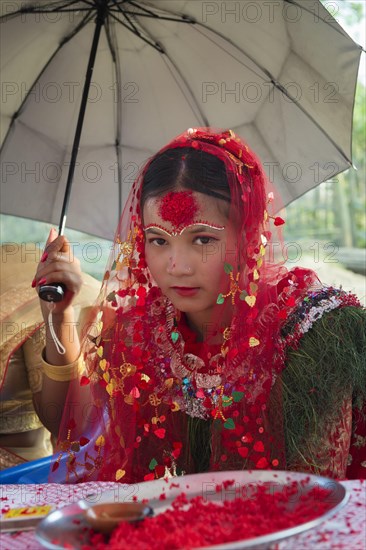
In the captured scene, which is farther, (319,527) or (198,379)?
(198,379)

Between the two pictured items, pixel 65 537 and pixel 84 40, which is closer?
pixel 65 537

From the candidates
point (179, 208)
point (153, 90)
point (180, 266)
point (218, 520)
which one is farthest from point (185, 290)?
point (153, 90)

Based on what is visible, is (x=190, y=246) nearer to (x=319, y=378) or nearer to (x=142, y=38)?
Answer: (x=319, y=378)

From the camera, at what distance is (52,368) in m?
2.35

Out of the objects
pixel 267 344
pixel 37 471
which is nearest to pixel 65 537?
pixel 267 344

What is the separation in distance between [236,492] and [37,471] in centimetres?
114

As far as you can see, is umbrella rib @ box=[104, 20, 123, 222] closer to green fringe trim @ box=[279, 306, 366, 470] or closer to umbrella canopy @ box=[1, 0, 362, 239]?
umbrella canopy @ box=[1, 0, 362, 239]

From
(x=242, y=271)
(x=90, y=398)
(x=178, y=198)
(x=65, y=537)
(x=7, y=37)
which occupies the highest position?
(x=7, y=37)

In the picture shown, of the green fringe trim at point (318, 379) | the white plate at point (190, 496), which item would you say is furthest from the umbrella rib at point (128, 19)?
the white plate at point (190, 496)

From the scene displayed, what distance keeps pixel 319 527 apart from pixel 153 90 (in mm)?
2067

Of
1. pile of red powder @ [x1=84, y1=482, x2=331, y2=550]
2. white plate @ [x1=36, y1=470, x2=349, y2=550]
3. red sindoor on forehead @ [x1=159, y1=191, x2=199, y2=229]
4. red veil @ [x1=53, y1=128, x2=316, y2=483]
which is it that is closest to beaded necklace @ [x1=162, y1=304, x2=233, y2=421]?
red veil @ [x1=53, y1=128, x2=316, y2=483]

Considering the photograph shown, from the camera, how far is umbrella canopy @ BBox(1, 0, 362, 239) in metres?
2.56

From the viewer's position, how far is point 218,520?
1.24m

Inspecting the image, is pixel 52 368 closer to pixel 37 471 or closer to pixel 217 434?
pixel 37 471
